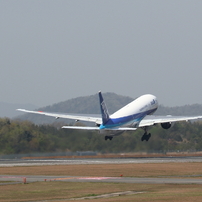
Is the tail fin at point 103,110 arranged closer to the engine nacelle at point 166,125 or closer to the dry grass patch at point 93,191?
the engine nacelle at point 166,125

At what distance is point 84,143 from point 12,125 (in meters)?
21.2

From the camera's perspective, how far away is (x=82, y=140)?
277 feet

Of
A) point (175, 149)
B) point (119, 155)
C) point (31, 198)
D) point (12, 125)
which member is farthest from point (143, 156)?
point (31, 198)

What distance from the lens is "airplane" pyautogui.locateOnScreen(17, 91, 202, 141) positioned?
77.1 m

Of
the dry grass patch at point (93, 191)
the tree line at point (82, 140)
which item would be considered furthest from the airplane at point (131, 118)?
the dry grass patch at point (93, 191)

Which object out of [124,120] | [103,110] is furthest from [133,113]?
[103,110]

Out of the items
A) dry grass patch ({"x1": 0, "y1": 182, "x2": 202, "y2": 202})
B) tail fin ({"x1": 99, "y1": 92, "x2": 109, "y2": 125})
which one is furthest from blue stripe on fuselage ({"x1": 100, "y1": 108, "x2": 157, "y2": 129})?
dry grass patch ({"x1": 0, "y1": 182, "x2": 202, "y2": 202})

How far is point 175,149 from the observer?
98.6 metres

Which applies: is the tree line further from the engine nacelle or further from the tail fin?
the tail fin

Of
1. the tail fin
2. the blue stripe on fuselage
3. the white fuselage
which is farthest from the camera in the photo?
the white fuselage

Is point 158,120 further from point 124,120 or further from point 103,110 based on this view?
point 103,110

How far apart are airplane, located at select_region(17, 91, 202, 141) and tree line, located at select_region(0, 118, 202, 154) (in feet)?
6.77

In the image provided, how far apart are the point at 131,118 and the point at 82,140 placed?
8.83 meters

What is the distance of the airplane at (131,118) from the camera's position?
77.1 meters
